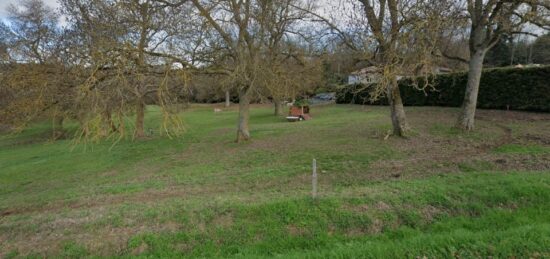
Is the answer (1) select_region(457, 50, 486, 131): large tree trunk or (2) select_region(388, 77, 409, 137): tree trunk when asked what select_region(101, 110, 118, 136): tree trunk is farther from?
(1) select_region(457, 50, 486, 131): large tree trunk

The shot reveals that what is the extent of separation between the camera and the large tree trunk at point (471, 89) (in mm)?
11272

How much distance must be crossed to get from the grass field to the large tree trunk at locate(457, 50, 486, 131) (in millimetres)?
1079

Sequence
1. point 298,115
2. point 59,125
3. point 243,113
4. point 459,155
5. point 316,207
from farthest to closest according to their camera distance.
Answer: point 298,115
point 59,125
point 243,113
point 459,155
point 316,207

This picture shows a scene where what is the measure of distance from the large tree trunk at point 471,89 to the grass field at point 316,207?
108 centimetres

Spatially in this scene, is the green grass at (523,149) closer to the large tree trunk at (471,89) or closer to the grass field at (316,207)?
the grass field at (316,207)

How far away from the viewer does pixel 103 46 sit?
28.1ft

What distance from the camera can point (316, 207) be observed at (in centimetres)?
524

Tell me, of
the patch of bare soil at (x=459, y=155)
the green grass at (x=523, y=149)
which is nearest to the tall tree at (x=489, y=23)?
the patch of bare soil at (x=459, y=155)

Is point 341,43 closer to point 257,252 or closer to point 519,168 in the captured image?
point 519,168

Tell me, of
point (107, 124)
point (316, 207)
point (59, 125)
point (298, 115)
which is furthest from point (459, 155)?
point (59, 125)

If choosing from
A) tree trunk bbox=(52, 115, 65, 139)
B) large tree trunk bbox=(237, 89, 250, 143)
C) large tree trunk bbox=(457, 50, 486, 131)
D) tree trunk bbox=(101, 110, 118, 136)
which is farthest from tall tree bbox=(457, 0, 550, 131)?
tree trunk bbox=(52, 115, 65, 139)

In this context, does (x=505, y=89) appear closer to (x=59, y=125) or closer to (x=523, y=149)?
(x=523, y=149)

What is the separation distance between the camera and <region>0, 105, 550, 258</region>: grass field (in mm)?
4289

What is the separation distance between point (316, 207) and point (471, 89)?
9.35m
